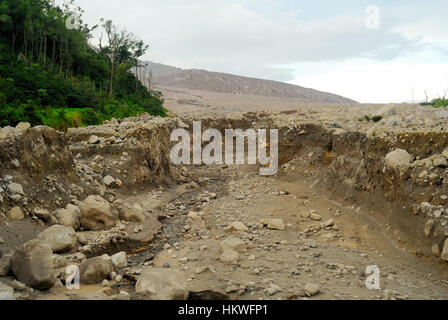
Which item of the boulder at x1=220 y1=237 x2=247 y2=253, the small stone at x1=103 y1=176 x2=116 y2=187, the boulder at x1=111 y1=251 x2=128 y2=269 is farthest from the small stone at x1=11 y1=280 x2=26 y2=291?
the small stone at x1=103 y1=176 x2=116 y2=187

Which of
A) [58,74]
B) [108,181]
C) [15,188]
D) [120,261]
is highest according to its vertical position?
[58,74]

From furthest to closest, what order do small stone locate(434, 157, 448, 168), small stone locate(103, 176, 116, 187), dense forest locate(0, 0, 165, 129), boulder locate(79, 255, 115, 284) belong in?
Answer: dense forest locate(0, 0, 165, 129) → small stone locate(103, 176, 116, 187) → small stone locate(434, 157, 448, 168) → boulder locate(79, 255, 115, 284)

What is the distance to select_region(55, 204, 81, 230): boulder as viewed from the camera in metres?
6.12

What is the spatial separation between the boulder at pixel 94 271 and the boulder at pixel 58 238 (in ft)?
3.02

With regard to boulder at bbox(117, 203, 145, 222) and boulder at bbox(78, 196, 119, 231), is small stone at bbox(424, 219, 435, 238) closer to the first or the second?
boulder at bbox(117, 203, 145, 222)

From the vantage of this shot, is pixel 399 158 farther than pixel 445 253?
Yes

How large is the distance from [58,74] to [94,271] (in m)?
18.3

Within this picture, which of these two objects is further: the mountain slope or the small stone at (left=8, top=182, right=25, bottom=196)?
the mountain slope

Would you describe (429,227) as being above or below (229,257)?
above

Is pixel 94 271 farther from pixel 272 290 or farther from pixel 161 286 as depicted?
pixel 272 290

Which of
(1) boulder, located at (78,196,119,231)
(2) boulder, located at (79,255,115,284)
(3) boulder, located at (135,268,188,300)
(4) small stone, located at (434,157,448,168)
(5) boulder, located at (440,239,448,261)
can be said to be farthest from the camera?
(1) boulder, located at (78,196,119,231)

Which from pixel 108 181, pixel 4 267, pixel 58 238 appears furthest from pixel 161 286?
pixel 108 181

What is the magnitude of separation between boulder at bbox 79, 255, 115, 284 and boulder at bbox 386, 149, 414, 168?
5115 millimetres

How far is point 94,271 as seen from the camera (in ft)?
14.9
